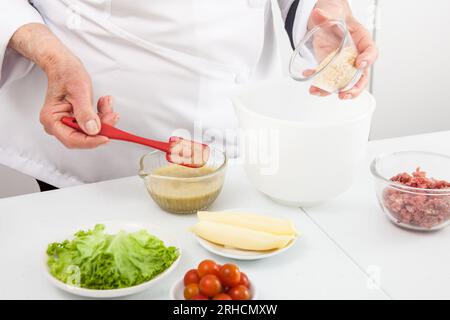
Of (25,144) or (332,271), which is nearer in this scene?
(332,271)

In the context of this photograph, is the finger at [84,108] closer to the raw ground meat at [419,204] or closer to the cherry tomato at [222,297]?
the cherry tomato at [222,297]

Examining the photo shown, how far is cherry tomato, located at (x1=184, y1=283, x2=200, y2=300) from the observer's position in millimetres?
820

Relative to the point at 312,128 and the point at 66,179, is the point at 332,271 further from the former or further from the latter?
the point at 66,179

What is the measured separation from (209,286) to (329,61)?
427 millimetres

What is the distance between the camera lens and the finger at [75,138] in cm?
105

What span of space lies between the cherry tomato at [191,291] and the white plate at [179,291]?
2 centimetres

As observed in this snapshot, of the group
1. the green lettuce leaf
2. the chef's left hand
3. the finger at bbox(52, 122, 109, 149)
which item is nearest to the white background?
the chef's left hand

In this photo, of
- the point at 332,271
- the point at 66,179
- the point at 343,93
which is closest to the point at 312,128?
the point at 343,93

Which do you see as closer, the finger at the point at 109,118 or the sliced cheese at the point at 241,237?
the sliced cheese at the point at 241,237

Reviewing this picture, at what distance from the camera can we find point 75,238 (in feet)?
3.08

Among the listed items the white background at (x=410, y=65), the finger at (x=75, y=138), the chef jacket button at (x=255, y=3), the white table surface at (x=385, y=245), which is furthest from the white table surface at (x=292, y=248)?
the white background at (x=410, y=65)

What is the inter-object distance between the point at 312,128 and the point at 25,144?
0.66m

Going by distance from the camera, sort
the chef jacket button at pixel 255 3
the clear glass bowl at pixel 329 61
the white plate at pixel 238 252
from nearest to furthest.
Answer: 1. the white plate at pixel 238 252
2. the clear glass bowl at pixel 329 61
3. the chef jacket button at pixel 255 3

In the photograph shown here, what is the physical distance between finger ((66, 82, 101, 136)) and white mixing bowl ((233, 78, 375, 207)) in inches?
9.6
